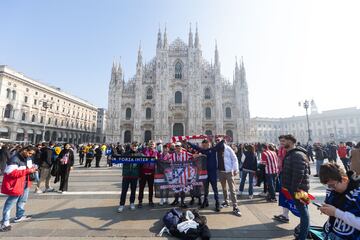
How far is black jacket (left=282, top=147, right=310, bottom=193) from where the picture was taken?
330 cm

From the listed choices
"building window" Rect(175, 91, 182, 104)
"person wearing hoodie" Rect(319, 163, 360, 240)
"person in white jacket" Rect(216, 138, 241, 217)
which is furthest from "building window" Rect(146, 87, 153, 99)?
"person wearing hoodie" Rect(319, 163, 360, 240)

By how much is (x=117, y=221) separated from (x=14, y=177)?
7.36ft

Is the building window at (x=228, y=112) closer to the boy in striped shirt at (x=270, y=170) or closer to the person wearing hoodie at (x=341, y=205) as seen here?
the boy in striped shirt at (x=270, y=170)

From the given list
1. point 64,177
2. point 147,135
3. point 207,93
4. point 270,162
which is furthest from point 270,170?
point 207,93

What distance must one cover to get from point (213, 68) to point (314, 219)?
116 ft

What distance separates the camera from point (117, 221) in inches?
165

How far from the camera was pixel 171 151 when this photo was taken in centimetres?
569

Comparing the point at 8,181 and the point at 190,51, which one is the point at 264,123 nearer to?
the point at 190,51

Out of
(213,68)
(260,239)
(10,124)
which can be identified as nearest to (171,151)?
(260,239)

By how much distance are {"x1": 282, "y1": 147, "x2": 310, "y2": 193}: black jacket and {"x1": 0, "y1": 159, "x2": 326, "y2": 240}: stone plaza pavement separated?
36.9 inches

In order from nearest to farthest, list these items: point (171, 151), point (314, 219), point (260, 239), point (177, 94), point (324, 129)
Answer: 1. point (260, 239)
2. point (314, 219)
3. point (171, 151)
4. point (177, 94)
5. point (324, 129)

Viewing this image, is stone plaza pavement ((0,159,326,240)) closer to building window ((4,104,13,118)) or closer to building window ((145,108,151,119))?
building window ((145,108,151,119))

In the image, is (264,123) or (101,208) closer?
(101,208)

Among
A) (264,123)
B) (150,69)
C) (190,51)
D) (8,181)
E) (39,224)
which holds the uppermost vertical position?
(190,51)
